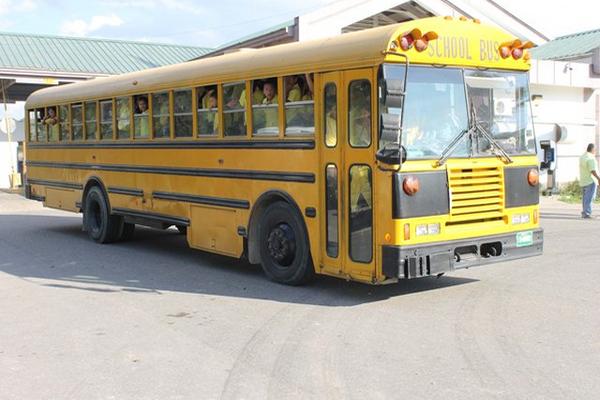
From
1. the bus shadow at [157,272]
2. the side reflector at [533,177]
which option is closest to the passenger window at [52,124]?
the bus shadow at [157,272]

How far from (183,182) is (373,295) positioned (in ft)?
11.4

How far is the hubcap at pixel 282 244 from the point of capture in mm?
8273

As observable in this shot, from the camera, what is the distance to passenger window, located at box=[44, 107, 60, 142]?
13828 mm

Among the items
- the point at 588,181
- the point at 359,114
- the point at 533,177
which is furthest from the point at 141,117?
the point at 588,181

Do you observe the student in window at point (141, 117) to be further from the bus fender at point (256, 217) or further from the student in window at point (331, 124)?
the student in window at point (331, 124)

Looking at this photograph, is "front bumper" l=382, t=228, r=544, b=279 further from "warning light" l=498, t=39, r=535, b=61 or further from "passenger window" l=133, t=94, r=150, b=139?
"passenger window" l=133, t=94, r=150, b=139

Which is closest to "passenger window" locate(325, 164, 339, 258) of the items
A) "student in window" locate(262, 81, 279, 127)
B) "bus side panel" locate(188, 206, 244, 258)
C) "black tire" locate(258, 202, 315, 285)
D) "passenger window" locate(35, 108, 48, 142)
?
"black tire" locate(258, 202, 315, 285)

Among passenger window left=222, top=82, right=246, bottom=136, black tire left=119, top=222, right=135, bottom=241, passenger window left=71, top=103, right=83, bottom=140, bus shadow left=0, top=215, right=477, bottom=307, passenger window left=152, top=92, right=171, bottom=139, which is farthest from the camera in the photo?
passenger window left=71, top=103, right=83, bottom=140

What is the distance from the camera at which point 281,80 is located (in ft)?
27.0

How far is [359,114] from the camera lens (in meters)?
7.34

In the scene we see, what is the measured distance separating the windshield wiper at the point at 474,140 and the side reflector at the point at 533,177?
1.20 feet

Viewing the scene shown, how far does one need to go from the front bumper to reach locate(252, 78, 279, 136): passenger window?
2.18m

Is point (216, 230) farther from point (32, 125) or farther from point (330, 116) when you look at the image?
point (32, 125)

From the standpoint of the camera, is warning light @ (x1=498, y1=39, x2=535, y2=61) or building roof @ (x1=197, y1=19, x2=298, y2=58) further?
building roof @ (x1=197, y1=19, x2=298, y2=58)
